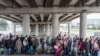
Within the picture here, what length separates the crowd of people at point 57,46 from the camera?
19805mm

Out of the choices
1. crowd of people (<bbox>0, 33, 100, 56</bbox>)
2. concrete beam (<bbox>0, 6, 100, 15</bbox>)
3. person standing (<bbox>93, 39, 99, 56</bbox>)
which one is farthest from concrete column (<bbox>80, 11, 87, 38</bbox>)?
person standing (<bbox>93, 39, 99, 56</bbox>)

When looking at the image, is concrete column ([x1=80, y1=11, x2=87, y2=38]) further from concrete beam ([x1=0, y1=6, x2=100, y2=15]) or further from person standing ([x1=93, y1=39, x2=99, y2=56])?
person standing ([x1=93, y1=39, x2=99, y2=56])

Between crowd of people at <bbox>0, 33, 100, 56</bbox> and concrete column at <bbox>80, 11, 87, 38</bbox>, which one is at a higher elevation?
concrete column at <bbox>80, 11, 87, 38</bbox>

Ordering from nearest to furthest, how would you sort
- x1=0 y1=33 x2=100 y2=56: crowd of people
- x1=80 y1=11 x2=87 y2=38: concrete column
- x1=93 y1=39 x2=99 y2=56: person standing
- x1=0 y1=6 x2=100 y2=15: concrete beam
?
x1=93 y1=39 x2=99 y2=56: person standing → x1=0 y1=33 x2=100 y2=56: crowd of people → x1=0 y1=6 x2=100 y2=15: concrete beam → x1=80 y1=11 x2=87 y2=38: concrete column

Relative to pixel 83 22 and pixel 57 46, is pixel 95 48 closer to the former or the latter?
pixel 57 46

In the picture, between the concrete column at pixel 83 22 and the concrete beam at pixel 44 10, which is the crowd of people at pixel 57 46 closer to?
→ the concrete beam at pixel 44 10

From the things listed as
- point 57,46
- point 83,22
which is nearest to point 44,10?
point 83,22

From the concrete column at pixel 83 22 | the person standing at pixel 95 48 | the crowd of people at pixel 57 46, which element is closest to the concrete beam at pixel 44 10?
the concrete column at pixel 83 22

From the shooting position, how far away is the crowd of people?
19805 mm

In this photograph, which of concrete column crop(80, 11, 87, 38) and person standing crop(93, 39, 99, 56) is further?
concrete column crop(80, 11, 87, 38)

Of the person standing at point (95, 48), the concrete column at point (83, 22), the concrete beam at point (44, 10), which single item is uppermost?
the concrete beam at point (44, 10)

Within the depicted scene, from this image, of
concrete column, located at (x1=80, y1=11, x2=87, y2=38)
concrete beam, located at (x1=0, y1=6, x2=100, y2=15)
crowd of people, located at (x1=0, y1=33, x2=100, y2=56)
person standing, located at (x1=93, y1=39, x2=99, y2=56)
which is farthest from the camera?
concrete column, located at (x1=80, y1=11, x2=87, y2=38)

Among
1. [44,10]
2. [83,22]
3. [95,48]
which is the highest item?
[44,10]

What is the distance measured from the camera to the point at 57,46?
18984 mm
